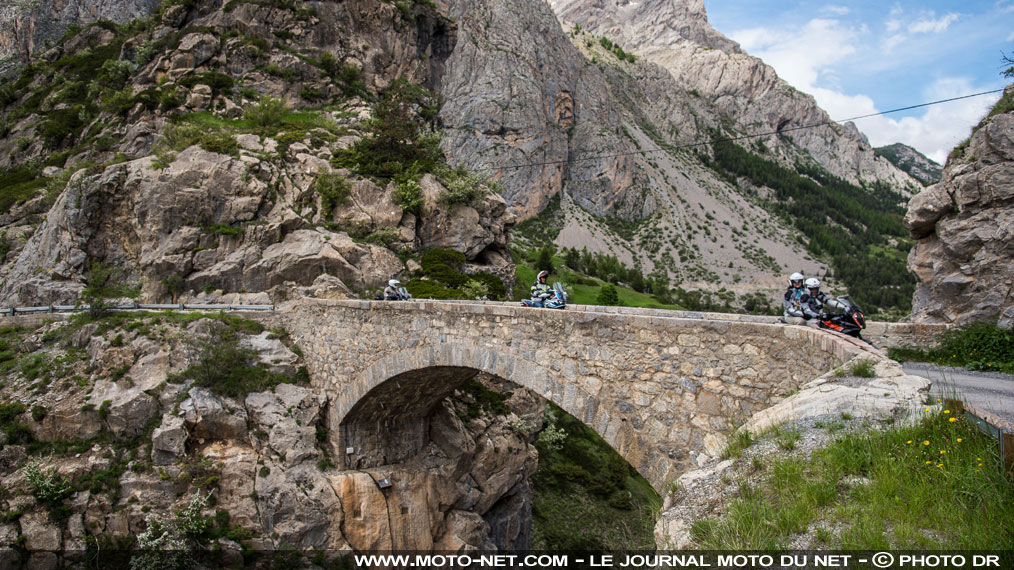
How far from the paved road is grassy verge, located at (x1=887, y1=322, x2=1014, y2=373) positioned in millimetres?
314

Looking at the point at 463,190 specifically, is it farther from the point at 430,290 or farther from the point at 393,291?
the point at 393,291

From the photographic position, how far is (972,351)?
8914mm

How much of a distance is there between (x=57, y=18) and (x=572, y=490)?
62.4 m

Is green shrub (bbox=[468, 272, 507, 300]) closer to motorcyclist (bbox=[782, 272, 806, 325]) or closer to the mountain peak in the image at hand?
motorcyclist (bbox=[782, 272, 806, 325])

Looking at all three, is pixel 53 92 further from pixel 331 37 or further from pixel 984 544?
pixel 984 544

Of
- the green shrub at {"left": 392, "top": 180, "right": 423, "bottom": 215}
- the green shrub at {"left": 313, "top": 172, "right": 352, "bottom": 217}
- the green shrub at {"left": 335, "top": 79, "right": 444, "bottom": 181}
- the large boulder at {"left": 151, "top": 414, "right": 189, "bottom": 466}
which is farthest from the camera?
the green shrub at {"left": 335, "top": 79, "right": 444, "bottom": 181}

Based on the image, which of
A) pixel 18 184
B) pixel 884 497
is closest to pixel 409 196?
pixel 884 497

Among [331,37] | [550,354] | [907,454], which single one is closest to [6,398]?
[550,354]

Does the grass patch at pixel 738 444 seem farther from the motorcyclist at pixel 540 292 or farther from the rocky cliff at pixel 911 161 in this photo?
the rocky cliff at pixel 911 161

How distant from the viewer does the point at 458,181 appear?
66.6ft

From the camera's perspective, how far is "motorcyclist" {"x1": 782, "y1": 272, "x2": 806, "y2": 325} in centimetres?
672

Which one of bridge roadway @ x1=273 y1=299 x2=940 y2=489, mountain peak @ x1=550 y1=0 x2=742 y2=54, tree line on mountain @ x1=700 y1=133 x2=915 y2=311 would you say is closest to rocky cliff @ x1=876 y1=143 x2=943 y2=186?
tree line on mountain @ x1=700 y1=133 x2=915 y2=311

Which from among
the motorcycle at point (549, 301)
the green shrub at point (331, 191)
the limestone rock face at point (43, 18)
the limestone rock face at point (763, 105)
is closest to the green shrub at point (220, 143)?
the green shrub at point (331, 191)

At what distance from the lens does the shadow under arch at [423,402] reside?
6.98 m
